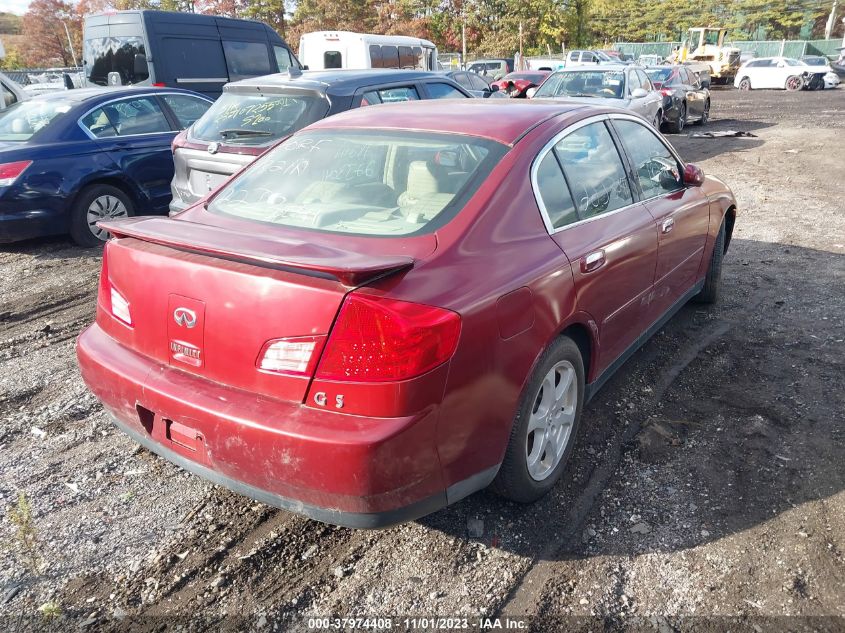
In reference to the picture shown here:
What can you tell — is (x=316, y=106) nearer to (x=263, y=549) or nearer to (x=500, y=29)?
(x=263, y=549)

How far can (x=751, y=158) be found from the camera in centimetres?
1298

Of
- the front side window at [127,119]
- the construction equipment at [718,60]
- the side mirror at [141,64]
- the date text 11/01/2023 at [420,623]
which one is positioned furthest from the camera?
the construction equipment at [718,60]

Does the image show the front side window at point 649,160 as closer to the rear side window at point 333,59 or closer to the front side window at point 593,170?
the front side window at point 593,170

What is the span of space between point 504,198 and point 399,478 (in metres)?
1.24

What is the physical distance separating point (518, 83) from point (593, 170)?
19786mm

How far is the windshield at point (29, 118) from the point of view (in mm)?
7023

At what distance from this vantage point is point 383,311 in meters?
2.18

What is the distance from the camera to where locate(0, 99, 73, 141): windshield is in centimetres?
702

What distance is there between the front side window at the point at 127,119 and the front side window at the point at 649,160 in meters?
5.71

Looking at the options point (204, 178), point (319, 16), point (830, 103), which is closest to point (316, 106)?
point (204, 178)

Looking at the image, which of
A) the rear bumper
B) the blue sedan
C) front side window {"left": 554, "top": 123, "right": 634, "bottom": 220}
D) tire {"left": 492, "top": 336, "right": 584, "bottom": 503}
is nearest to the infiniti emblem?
the rear bumper

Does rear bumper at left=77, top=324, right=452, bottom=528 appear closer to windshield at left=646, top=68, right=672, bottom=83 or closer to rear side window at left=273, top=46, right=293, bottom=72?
rear side window at left=273, top=46, right=293, bottom=72

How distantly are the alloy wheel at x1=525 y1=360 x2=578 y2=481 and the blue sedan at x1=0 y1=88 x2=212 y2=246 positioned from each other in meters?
5.85

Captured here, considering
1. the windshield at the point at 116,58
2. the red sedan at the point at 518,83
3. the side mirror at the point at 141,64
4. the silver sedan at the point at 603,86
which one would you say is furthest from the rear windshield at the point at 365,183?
the red sedan at the point at 518,83
